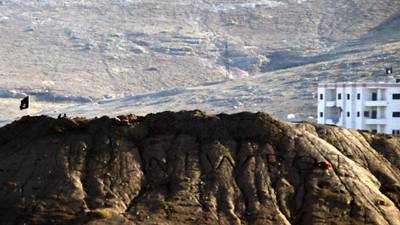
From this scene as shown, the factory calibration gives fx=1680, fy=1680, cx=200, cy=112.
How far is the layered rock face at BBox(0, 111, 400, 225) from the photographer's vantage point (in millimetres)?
42781

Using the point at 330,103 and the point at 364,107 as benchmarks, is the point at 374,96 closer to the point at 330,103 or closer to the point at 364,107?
the point at 364,107

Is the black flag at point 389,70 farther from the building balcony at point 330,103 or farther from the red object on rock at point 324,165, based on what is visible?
the red object on rock at point 324,165

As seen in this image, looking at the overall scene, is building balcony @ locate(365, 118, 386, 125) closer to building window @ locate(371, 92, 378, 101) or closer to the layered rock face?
building window @ locate(371, 92, 378, 101)

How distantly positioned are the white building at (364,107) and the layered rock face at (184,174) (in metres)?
66.6

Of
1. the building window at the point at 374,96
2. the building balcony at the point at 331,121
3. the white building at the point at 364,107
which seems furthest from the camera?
the building balcony at the point at 331,121

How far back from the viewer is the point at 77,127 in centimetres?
4534

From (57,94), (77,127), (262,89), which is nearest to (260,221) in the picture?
(77,127)

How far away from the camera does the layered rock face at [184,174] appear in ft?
140

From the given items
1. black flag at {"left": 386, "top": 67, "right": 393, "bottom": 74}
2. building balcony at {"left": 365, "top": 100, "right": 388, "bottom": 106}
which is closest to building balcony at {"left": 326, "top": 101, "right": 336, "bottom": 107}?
building balcony at {"left": 365, "top": 100, "right": 388, "bottom": 106}

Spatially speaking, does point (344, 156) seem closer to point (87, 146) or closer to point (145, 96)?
point (87, 146)

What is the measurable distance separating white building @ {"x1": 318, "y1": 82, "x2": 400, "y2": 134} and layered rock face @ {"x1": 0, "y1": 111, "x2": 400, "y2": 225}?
66.6 meters

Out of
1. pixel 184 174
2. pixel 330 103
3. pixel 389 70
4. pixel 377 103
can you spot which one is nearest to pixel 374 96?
pixel 377 103

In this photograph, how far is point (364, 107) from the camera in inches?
4587

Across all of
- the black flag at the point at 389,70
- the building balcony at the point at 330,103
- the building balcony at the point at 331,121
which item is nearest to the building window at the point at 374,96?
the building balcony at the point at 331,121
